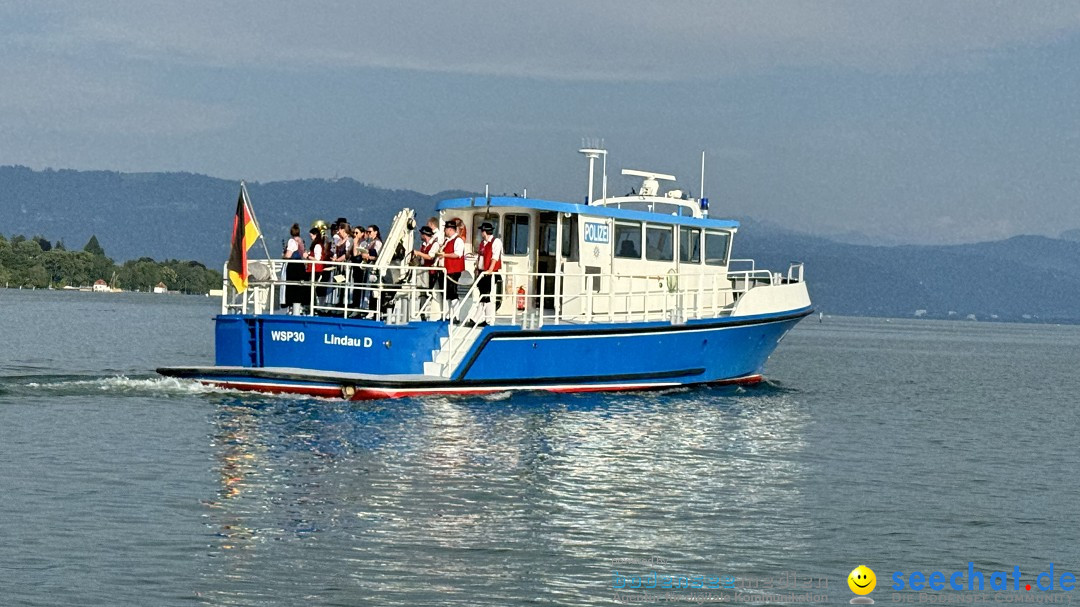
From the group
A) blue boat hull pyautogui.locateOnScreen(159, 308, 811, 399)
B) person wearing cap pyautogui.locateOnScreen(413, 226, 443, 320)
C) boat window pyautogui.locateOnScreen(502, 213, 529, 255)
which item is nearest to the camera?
blue boat hull pyautogui.locateOnScreen(159, 308, 811, 399)

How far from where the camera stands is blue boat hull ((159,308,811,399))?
23828 millimetres

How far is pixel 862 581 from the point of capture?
13109 millimetres

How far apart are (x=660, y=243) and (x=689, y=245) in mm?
924

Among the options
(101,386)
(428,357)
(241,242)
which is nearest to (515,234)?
(428,357)

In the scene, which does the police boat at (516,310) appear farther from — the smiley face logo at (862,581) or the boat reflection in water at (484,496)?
the smiley face logo at (862,581)

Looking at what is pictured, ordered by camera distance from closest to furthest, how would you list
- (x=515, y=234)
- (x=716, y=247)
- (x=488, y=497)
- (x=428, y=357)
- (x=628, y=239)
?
(x=488, y=497)
(x=428, y=357)
(x=515, y=234)
(x=628, y=239)
(x=716, y=247)

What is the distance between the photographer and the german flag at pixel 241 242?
24203mm

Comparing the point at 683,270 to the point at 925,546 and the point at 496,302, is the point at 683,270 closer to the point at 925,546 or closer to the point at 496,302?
the point at 496,302

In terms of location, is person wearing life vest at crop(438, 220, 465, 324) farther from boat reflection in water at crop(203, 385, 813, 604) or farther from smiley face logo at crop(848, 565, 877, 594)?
smiley face logo at crop(848, 565, 877, 594)

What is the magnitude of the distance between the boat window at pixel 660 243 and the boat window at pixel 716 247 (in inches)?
45.4

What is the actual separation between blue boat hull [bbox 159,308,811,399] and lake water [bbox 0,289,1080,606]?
1.32 feet

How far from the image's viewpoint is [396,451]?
1953cm

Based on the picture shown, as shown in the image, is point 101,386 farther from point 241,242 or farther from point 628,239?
point 628,239

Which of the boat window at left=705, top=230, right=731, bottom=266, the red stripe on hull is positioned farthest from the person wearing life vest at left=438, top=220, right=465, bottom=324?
the boat window at left=705, top=230, right=731, bottom=266
